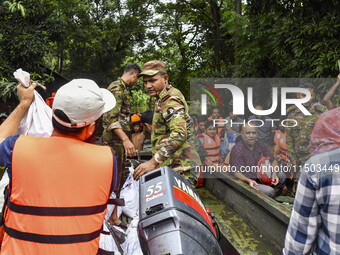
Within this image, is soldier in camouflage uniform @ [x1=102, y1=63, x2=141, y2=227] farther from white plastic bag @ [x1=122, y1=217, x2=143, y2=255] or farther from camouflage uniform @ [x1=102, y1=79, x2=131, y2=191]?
white plastic bag @ [x1=122, y1=217, x2=143, y2=255]

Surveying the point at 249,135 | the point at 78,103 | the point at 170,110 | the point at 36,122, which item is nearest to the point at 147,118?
the point at 249,135

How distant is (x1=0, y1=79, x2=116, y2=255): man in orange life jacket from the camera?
1227 mm

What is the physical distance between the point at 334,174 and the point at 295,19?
13.3ft

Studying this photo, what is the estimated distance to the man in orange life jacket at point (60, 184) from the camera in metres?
1.23

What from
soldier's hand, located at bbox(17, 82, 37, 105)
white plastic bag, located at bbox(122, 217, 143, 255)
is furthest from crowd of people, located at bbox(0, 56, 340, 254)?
white plastic bag, located at bbox(122, 217, 143, 255)

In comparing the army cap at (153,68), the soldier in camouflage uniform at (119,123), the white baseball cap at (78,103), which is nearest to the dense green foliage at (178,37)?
the soldier in camouflage uniform at (119,123)

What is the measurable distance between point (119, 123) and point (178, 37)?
8948 mm

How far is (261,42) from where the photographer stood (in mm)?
6453

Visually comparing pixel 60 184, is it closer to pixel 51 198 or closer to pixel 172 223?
pixel 51 198

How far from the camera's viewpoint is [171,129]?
2.43 m

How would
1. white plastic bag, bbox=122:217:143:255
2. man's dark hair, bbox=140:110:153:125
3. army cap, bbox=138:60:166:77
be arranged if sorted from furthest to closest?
man's dark hair, bbox=140:110:153:125
army cap, bbox=138:60:166:77
white plastic bag, bbox=122:217:143:255

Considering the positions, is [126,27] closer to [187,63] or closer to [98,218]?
[187,63]

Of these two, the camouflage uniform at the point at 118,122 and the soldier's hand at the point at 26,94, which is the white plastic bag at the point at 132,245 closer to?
the camouflage uniform at the point at 118,122

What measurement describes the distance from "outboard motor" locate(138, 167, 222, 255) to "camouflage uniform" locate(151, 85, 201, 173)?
0.45 m
